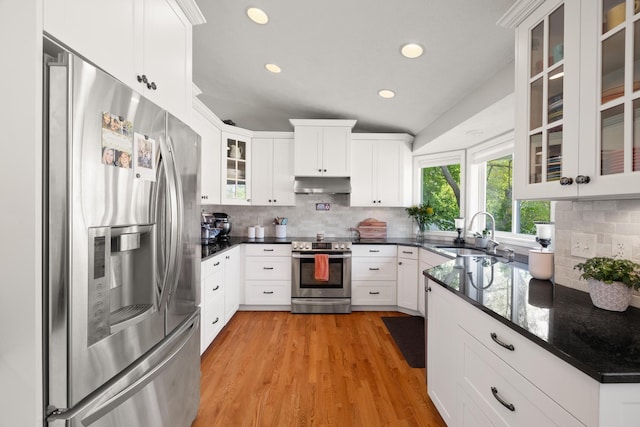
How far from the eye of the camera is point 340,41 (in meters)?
2.14

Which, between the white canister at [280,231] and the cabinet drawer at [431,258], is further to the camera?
the white canister at [280,231]

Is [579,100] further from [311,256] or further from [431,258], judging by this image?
[311,256]

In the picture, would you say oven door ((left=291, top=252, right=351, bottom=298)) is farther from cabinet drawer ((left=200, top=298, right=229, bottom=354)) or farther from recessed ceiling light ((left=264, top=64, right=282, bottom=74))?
recessed ceiling light ((left=264, top=64, right=282, bottom=74))

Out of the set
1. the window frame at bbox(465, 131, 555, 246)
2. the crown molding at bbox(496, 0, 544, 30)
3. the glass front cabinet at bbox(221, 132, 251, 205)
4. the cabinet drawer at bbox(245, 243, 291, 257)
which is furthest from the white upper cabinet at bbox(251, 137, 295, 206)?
the crown molding at bbox(496, 0, 544, 30)

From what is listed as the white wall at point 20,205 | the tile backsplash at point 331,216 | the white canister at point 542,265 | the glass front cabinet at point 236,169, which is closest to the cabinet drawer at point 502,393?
the white canister at point 542,265

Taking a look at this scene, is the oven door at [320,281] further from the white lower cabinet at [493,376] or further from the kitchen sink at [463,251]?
the white lower cabinet at [493,376]

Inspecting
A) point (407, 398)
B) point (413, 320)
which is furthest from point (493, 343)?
point (413, 320)

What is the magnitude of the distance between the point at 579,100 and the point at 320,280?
2764mm

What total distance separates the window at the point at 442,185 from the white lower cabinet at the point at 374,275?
0.91 meters

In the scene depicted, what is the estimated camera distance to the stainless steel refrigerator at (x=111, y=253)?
30.1 inches

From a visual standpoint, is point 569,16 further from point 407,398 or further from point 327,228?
point 327,228

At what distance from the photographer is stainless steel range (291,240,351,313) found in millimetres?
3262

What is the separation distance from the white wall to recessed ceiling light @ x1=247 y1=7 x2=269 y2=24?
1.59m

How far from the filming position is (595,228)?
131 cm
